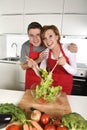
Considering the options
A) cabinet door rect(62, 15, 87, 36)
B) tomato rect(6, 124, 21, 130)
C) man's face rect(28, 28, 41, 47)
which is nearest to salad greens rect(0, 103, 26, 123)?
tomato rect(6, 124, 21, 130)

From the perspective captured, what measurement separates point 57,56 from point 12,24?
54.7 inches

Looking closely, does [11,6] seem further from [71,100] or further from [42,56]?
[71,100]

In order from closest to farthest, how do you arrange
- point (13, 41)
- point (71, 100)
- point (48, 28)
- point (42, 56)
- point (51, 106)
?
point (51, 106)
point (71, 100)
point (48, 28)
point (42, 56)
point (13, 41)

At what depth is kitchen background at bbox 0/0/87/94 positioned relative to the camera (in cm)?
243

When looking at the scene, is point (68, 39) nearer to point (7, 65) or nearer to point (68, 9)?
point (68, 9)

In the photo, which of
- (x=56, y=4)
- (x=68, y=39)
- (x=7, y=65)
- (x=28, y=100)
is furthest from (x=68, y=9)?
(x=28, y=100)

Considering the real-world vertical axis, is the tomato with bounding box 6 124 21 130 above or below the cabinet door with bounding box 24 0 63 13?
below

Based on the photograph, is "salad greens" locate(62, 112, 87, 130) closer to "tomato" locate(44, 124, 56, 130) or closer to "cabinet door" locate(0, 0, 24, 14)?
"tomato" locate(44, 124, 56, 130)

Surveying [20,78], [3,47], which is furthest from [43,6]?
[20,78]

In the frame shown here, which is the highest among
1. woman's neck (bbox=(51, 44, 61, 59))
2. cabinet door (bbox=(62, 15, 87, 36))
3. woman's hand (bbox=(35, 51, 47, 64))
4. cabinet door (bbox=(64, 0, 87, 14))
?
cabinet door (bbox=(64, 0, 87, 14))

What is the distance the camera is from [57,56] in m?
1.56

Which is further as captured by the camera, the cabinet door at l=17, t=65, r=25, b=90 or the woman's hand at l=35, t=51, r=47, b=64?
the cabinet door at l=17, t=65, r=25, b=90

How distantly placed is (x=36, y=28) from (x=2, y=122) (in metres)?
1.09

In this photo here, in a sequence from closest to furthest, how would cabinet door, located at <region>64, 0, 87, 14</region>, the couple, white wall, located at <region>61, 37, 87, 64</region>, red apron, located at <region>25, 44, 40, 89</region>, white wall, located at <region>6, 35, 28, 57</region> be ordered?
the couple
red apron, located at <region>25, 44, 40, 89</region>
cabinet door, located at <region>64, 0, 87, 14</region>
white wall, located at <region>61, 37, 87, 64</region>
white wall, located at <region>6, 35, 28, 57</region>
